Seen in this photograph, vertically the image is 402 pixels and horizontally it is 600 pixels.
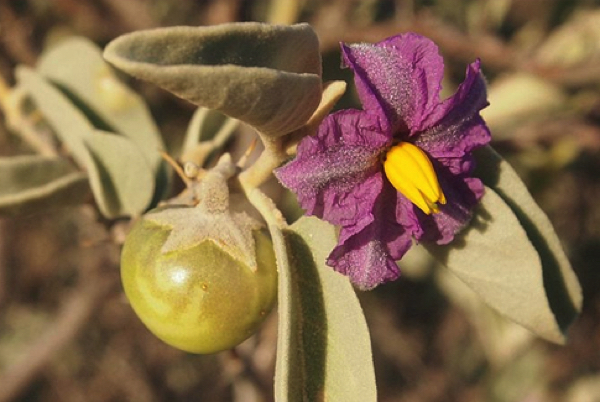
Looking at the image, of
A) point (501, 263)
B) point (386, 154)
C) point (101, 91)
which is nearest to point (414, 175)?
point (386, 154)

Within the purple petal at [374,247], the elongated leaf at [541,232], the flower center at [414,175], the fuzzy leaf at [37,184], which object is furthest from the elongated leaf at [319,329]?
the fuzzy leaf at [37,184]

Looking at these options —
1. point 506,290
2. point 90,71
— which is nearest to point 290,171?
point 506,290

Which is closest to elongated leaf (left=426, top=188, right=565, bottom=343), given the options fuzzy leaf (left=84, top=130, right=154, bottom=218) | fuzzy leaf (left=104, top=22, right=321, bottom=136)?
fuzzy leaf (left=104, top=22, right=321, bottom=136)

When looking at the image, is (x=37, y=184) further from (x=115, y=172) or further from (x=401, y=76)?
(x=401, y=76)

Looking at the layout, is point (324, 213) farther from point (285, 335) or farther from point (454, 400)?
point (454, 400)

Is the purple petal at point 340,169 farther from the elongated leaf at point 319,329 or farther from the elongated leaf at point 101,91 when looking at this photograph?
the elongated leaf at point 101,91

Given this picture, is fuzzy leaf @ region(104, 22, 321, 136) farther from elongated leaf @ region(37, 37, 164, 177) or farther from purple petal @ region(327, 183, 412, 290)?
elongated leaf @ region(37, 37, 164, 177)
